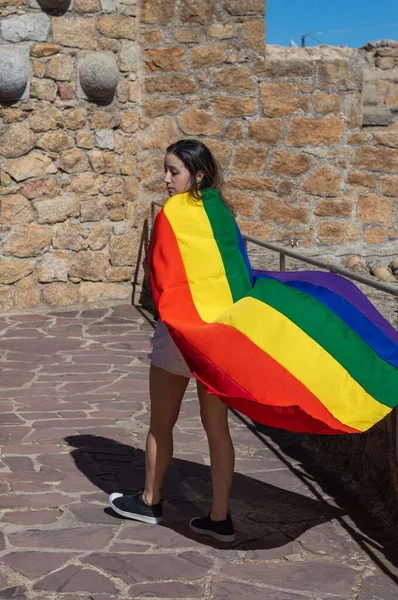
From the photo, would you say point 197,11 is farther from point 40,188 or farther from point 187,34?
point 40,188

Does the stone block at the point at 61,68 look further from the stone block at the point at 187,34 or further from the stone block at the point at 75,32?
the stone block at the point at 187,34

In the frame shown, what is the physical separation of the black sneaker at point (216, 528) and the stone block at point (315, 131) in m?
5.28

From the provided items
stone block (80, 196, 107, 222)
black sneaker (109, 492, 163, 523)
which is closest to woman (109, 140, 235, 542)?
black sneaker (109, 492, 163, 523)

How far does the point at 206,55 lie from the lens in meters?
8.59

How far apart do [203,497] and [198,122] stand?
4980 mm

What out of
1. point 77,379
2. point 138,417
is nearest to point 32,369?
point 77,379

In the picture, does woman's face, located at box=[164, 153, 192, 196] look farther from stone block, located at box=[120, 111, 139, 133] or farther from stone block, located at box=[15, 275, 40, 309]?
stone block, located at box=[120, 111, 139, 133]

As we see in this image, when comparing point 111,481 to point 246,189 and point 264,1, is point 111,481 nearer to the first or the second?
point 246,189

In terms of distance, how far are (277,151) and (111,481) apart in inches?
187

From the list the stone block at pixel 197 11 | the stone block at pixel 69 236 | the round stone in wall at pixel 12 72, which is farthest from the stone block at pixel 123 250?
the stone block at pixel 197 11

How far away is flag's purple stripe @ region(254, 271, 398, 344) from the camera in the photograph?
382 centimetres

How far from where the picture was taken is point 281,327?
361cm

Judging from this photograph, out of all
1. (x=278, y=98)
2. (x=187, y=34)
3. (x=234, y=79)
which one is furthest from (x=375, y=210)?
(x=187, y=34)

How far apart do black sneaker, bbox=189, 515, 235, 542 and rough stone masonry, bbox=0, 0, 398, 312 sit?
4892mm
